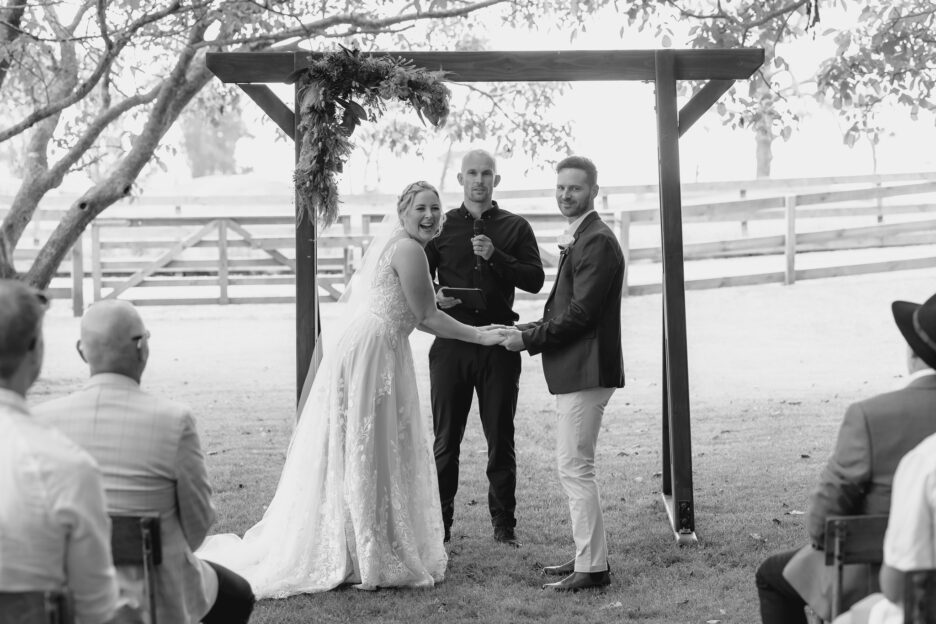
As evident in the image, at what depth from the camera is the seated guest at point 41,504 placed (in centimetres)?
257

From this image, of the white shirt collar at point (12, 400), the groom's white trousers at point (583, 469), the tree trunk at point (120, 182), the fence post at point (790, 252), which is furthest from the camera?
the fence post at point (790, 252)

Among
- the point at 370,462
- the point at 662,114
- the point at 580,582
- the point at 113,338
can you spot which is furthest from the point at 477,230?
the point at 113,338

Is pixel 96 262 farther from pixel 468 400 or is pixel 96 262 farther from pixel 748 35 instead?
pixel 468 400

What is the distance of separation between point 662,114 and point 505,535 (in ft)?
8.75

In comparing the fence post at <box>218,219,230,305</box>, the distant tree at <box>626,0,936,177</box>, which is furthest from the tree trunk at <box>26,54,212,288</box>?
the fence post at <box>218,219,230,305</box>

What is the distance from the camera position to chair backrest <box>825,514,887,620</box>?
10.5 ft

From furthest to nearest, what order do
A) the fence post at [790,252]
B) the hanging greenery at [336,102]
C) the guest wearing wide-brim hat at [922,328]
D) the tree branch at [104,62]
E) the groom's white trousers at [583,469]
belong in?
the fence post at [790,252] → the tree branch at [104,62] → the hanging greenery at [336,102] → the groom's white trousers at [583,469] → the guest wearing wide-brim hat at [922,328]

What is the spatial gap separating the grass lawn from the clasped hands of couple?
1233 millimetres

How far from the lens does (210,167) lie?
209 feet

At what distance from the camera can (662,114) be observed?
21.6 ft

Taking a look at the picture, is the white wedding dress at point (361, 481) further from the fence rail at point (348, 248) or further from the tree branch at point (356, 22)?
the fence rail at point (348, 248)

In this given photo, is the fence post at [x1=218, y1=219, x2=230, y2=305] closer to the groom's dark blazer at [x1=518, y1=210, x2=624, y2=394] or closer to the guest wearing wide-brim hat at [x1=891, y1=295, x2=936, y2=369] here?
the groom's dark blazer at [x1=518, y1=210, x2=624, y2=394]

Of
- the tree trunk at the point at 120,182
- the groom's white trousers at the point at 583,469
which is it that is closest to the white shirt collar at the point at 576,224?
the groom's white trousers at the point at 583,469

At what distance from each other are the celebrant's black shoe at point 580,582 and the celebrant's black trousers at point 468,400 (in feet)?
3.35
